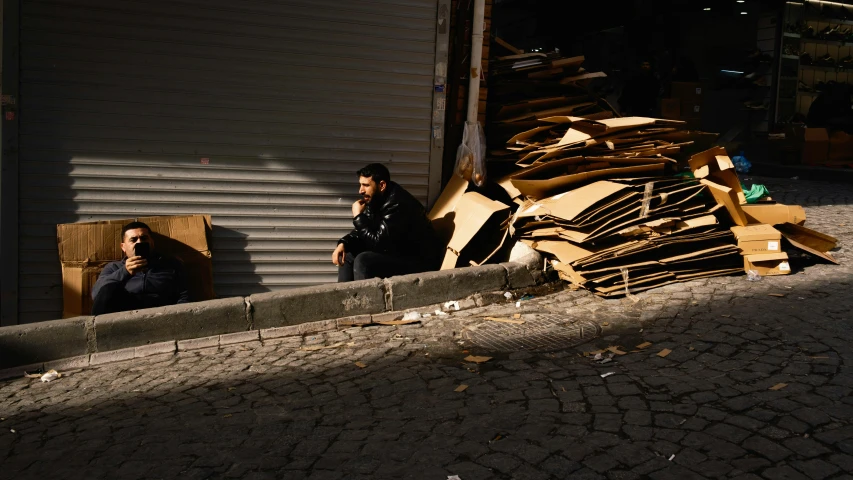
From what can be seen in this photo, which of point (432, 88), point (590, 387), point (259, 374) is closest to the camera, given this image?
point (590, 387)

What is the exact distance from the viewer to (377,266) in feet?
22.3

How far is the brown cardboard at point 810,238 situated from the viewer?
7.07 metres

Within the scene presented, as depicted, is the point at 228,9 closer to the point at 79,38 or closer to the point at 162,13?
the point at 162,13

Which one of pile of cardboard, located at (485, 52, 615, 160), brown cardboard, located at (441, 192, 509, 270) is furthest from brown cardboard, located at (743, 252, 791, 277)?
pile of cardboard, located at (485, 52, 615, 160)

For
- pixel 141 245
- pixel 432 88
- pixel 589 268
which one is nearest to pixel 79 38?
pixel 141 245

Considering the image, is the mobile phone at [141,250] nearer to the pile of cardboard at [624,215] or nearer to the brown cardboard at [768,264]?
the pile of cardboard at [624,215]

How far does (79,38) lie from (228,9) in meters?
1.36

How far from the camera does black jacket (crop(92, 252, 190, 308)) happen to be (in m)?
6.25

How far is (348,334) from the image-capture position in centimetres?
580

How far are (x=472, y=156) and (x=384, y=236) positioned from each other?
1.53 metres

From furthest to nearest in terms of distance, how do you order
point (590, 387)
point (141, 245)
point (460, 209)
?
point (460, 209)
point (141, 245)
point (590, 387)

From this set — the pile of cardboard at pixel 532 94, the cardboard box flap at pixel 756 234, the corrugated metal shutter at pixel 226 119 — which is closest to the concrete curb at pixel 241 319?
the corrugated metal shutter at pixel 226 119

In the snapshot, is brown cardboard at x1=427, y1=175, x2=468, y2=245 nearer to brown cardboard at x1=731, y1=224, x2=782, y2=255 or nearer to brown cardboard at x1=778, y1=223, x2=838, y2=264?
brown cardboard at x1=731, y1=224, x2=782, y2=255

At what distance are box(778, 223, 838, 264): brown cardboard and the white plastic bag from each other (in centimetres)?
296
